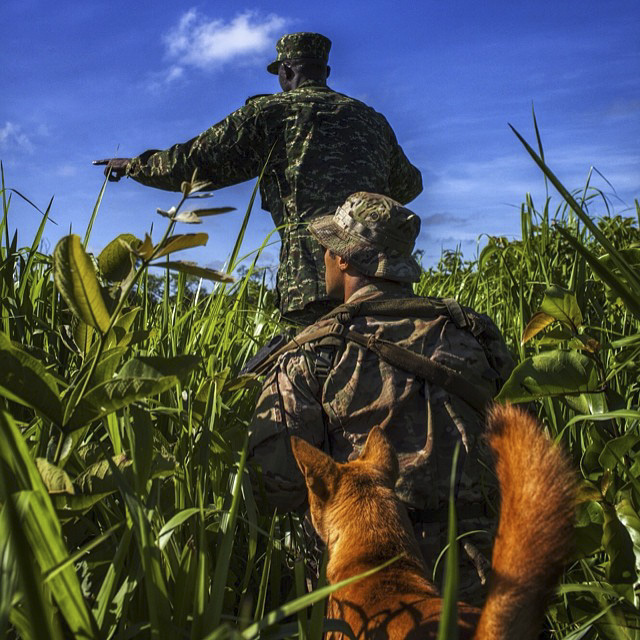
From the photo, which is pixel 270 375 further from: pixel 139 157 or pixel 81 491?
pixel 139 157

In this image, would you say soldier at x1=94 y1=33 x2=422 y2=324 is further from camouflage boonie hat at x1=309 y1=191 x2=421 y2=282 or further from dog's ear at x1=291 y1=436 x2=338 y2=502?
dog's ear at x1=291 y1=436 x2=338 y2=502

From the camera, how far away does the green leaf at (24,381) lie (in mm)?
1052

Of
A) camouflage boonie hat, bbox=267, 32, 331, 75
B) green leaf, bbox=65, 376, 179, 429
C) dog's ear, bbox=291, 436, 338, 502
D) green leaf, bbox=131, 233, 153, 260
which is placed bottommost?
dog's ear, bbox=291, 436, 338, 502

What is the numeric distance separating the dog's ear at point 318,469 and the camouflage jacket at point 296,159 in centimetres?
283

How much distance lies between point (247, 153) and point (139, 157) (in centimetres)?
83

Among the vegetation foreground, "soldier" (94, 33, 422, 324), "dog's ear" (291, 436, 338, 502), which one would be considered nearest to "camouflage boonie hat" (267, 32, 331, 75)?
"soldier" (94, 33, 422, 324)

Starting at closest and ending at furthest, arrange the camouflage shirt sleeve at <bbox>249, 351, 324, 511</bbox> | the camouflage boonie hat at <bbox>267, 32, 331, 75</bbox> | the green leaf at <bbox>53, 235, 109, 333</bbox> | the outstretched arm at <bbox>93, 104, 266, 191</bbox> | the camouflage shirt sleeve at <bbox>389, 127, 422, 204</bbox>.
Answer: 1. the green leaf at <bbox>53, 235, 109, 333</bbox>
2. the camouflage shirt sleeve at <bbox>249, 351, 324, 511</bbox>
3. the outstretched arm at <bbox>93, 104, 266, 191</bbox>
4. the camouflage boonie hat at <bbox>267, 32, 331, 75</bbox>
5. the camouflage shirt sleeve at <bbox>389, 127, 422, 204</bbox>

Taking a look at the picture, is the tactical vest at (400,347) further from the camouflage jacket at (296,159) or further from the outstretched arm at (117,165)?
the outstretched arm at (117,165)

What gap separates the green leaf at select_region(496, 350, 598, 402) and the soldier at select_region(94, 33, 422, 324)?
2.81 meters

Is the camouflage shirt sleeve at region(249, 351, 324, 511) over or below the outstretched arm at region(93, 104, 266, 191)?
below

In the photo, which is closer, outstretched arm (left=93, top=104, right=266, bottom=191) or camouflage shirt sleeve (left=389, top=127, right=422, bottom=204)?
outstretched arm (left=93, top=104, right=266, bottom=191)

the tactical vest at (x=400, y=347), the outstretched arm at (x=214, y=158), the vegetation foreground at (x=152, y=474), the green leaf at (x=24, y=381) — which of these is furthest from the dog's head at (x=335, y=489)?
the outstretched arm at (x=214, y=158)

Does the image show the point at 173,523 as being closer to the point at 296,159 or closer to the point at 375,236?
the point at 375,236

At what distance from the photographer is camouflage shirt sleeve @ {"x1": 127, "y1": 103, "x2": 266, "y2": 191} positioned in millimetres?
4473
